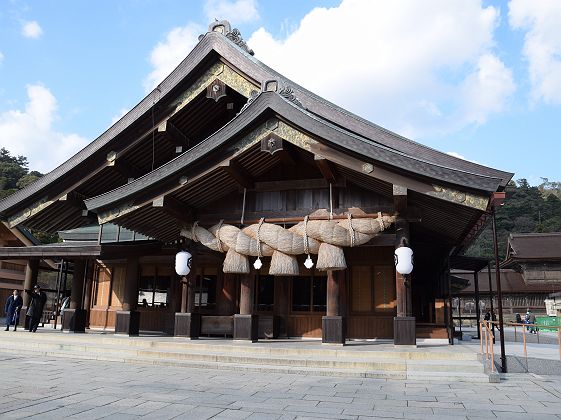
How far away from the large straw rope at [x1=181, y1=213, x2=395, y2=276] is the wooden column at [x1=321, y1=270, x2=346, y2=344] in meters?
0.54

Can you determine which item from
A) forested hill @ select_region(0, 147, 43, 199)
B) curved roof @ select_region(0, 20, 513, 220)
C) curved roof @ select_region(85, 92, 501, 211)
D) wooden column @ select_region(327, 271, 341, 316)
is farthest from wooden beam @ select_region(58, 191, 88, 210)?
forested hill @ select_region(0, 147, 43, 199)

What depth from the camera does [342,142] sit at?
28.6ft

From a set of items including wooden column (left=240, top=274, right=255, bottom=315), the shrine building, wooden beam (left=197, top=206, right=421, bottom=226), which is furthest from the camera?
wooden column (left=240, top=274, right=255, bottom=315)

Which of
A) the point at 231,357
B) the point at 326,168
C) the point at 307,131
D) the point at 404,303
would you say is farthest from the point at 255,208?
the point at 404,303

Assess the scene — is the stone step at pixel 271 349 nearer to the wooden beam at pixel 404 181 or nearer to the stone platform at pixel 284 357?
the stone platform at pixel 284 357

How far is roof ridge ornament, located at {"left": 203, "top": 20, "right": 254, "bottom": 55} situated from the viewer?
1161 cm

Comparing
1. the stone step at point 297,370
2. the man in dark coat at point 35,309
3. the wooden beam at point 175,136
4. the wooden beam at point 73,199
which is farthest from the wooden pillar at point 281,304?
the man in dark coat at point 35,309

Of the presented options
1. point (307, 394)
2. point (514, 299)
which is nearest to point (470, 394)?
point (307, 394)

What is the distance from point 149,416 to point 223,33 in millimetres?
9831

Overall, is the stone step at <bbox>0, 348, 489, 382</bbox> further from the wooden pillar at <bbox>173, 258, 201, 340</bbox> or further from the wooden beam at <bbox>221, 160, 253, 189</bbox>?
the wooden beam at <bbox>221, 160, 253, 189</bbox>

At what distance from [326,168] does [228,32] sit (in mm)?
4956

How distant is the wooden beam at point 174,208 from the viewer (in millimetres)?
9789

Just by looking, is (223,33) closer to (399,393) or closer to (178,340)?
(178,340)

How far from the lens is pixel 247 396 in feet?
17.8
